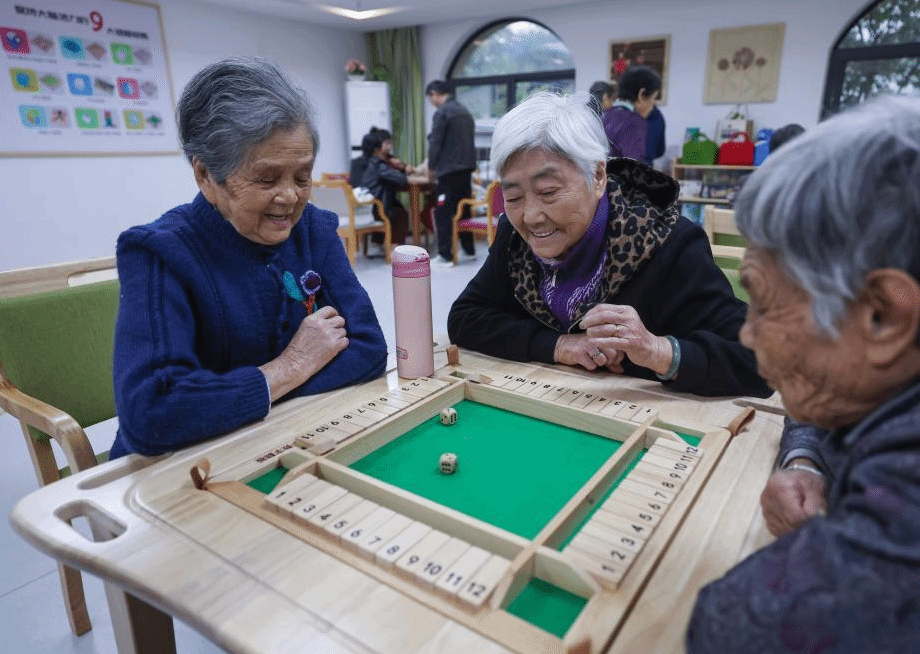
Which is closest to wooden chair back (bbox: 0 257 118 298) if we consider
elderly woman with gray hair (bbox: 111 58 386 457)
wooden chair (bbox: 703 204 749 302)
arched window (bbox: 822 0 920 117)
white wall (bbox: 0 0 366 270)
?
elderly woman with gray hair (bbox: 111 58 386 457)

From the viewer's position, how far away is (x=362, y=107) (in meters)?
7.82

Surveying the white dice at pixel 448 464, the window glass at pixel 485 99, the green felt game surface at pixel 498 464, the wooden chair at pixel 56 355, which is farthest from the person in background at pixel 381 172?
the white dice at pixel 448 464

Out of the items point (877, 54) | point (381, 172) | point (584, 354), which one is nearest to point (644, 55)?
point (877, 54)

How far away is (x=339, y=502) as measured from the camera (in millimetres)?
804

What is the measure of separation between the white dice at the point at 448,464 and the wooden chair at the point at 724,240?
1.09 meters

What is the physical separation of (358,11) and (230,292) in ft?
21.9

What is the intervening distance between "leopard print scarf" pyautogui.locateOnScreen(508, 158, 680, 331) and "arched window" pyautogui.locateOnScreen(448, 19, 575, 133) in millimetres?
5862

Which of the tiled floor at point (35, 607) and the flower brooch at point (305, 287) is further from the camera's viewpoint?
the tiled floor at point (35, 607)

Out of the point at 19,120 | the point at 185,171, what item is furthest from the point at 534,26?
the point at 19,120

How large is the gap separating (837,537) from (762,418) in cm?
66

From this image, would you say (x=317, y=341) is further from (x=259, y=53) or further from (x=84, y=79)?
(x=84, y=79)

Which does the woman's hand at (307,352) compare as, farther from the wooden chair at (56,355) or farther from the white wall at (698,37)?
the white wall at (698,37)

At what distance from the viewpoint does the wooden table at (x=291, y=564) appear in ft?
1.94

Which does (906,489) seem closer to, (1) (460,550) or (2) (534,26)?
(1) (460,550)
